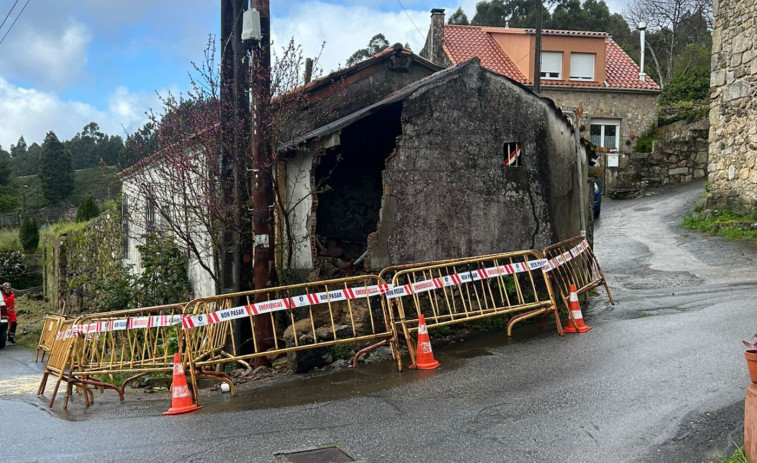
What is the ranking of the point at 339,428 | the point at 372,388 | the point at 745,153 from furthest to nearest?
the point at 745,153, the point at 372,388, the point at 339,428

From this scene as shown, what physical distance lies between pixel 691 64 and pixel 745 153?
27.7 m

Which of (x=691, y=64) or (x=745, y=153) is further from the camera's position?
(x=691, y=64)

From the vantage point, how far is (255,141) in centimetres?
930

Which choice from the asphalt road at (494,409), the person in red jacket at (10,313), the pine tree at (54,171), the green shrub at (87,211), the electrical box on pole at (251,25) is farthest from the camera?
the pine tree at (54,171)

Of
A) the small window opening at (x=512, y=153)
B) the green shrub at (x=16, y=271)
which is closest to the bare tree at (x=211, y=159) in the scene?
the small window opening at (x=512, y=153)

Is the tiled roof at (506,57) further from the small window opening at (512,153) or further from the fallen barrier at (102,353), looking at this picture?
the fallen barrier at (102,353)

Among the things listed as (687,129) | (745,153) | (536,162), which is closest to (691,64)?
(687,129)

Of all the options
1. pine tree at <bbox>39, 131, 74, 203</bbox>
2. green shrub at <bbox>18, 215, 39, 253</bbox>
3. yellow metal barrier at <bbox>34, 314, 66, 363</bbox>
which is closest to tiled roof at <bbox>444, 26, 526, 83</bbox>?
yellow metal barrier at <bbox>34, 314, 66, 363</bbox>

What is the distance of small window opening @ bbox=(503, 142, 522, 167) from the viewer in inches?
429

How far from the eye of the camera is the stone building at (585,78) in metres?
32.1

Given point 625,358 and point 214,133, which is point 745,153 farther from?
point 214,133

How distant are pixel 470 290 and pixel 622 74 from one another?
1081 inches

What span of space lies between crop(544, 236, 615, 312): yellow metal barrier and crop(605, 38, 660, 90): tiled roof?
23.8 m

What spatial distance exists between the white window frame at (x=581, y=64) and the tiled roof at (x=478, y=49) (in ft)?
9.35
